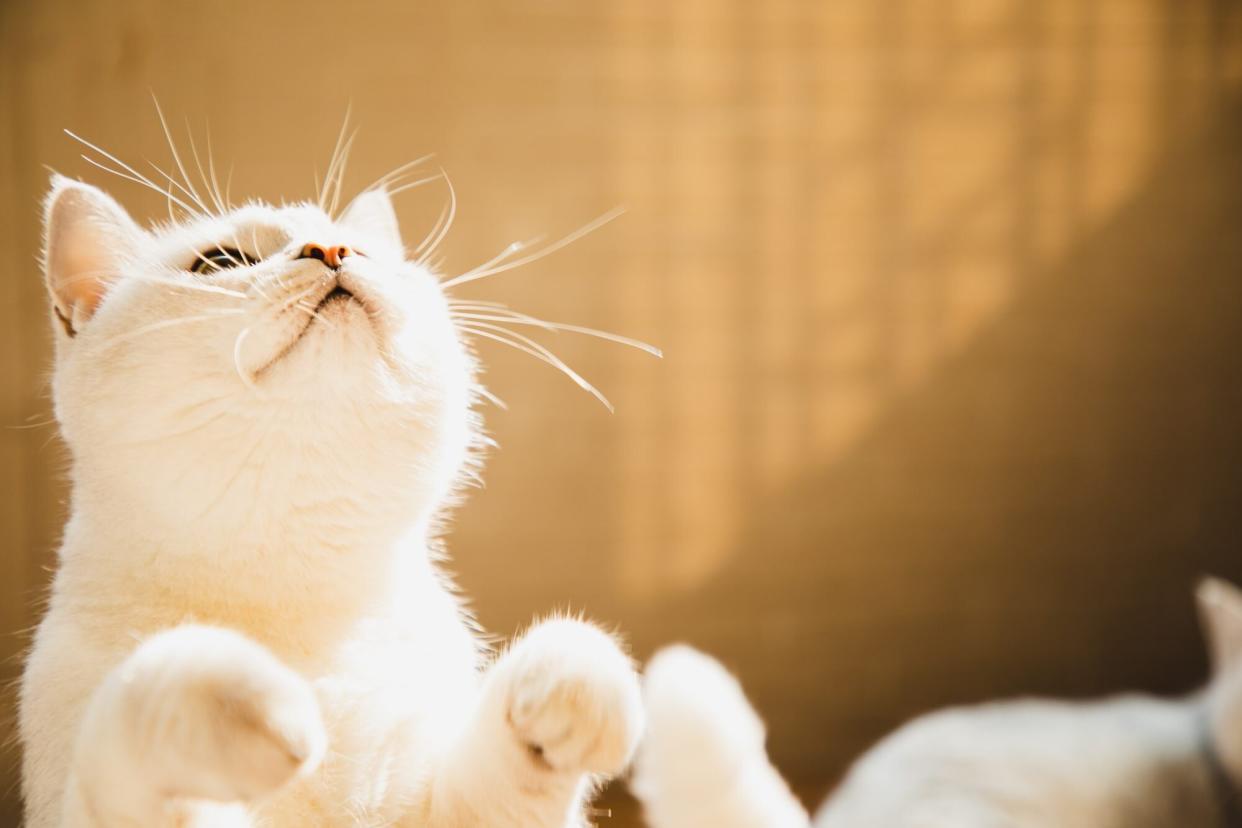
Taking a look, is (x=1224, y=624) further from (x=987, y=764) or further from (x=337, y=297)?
(x=337, y=297)

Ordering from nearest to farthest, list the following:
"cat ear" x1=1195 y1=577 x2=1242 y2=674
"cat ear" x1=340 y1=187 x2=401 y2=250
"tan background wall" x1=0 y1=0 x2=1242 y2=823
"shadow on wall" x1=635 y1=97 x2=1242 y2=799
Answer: "cat ear" x1=340 y1=187 x2=401 y2=250 → "cat ear" x1=1195 y1=577 x2=1242 y2=674 → "tan background wall" x1=0 y1=0 x2=1242 y2=823 → "shadow on wall" x1=635 y1=97 x2=1242 y2=799

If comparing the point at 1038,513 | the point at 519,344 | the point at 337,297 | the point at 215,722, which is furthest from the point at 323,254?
the point at 1038,513

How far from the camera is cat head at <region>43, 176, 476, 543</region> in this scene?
1.77ft

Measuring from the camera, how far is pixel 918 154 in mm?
1551

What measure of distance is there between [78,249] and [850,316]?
1.16 m

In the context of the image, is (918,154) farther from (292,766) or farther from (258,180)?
(292,766)

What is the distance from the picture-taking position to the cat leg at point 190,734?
1.25 feet

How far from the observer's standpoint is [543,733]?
508 millimetres

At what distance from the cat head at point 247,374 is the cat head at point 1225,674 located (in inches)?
26.3

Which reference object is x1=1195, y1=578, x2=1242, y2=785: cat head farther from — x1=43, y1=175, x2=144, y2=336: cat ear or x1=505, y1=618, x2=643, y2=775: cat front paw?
x1=43, y1=175, x2=144, y2=336: cat ear

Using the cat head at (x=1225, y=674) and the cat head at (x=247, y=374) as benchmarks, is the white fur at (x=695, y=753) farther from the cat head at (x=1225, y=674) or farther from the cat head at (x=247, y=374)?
the cat head at (x=1225, y=674)

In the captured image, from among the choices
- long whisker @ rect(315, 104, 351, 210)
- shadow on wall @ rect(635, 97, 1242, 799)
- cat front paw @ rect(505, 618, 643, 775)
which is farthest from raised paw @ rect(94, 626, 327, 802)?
shadow on wall @ rect(635, 97, 1242, 799)

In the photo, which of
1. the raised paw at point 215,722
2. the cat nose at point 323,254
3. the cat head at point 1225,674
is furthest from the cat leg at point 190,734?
the cat head at point 1225,674

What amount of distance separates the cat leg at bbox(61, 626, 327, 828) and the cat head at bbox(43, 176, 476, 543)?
0.14m
